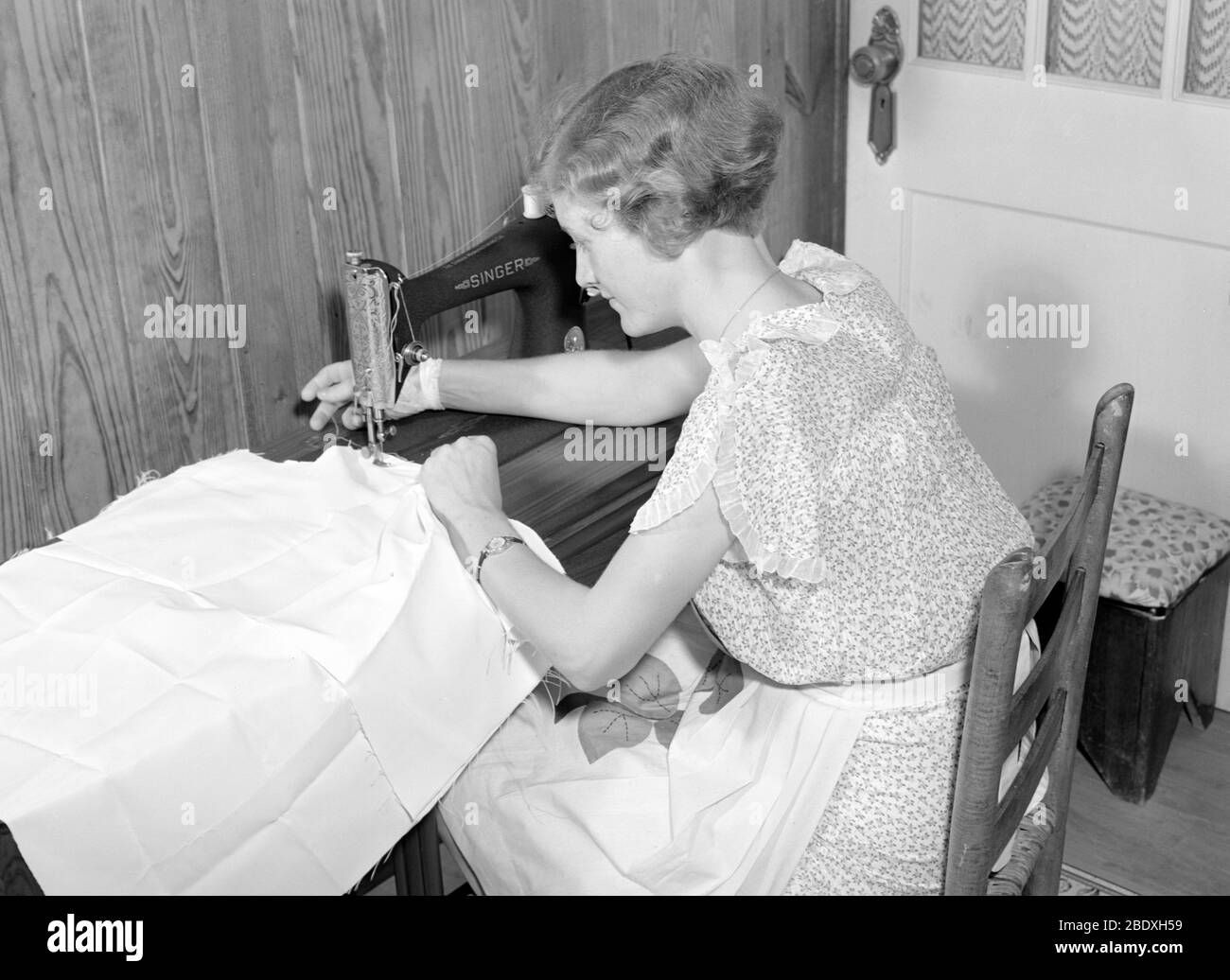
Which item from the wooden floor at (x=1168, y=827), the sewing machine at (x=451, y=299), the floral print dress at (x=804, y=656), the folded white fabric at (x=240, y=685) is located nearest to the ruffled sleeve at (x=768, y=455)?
→ the floral print dress at (x=804, y=656)

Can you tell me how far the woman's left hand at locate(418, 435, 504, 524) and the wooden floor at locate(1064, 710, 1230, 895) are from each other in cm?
129

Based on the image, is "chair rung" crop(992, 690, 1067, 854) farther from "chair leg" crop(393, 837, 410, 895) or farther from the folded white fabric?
"chair leg" crop(393, 837, 410, 895)

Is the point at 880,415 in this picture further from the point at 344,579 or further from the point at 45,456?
the point at 45,456

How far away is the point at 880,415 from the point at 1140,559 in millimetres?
1136

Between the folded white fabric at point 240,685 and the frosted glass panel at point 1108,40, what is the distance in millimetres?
1425

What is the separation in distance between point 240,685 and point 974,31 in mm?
1837

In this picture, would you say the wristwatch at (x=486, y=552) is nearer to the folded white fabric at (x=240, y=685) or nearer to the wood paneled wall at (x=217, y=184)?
the folded white fabric at (x=240, y=685)

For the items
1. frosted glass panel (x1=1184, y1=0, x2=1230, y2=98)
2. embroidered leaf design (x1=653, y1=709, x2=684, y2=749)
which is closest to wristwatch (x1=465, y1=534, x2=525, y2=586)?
embroidered leaf design (x1=653, y1=709, x2=684, y2=749)

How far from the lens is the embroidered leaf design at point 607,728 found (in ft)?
5.17

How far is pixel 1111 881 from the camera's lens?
228 centimetres

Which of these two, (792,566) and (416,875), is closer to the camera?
(792,566)

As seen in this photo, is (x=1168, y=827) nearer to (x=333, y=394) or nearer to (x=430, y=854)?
(x=430, y=854)

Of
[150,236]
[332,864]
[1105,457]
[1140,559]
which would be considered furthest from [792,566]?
[1140,559]

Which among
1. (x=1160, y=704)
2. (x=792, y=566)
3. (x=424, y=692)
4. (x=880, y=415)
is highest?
(x=880, y=415)
